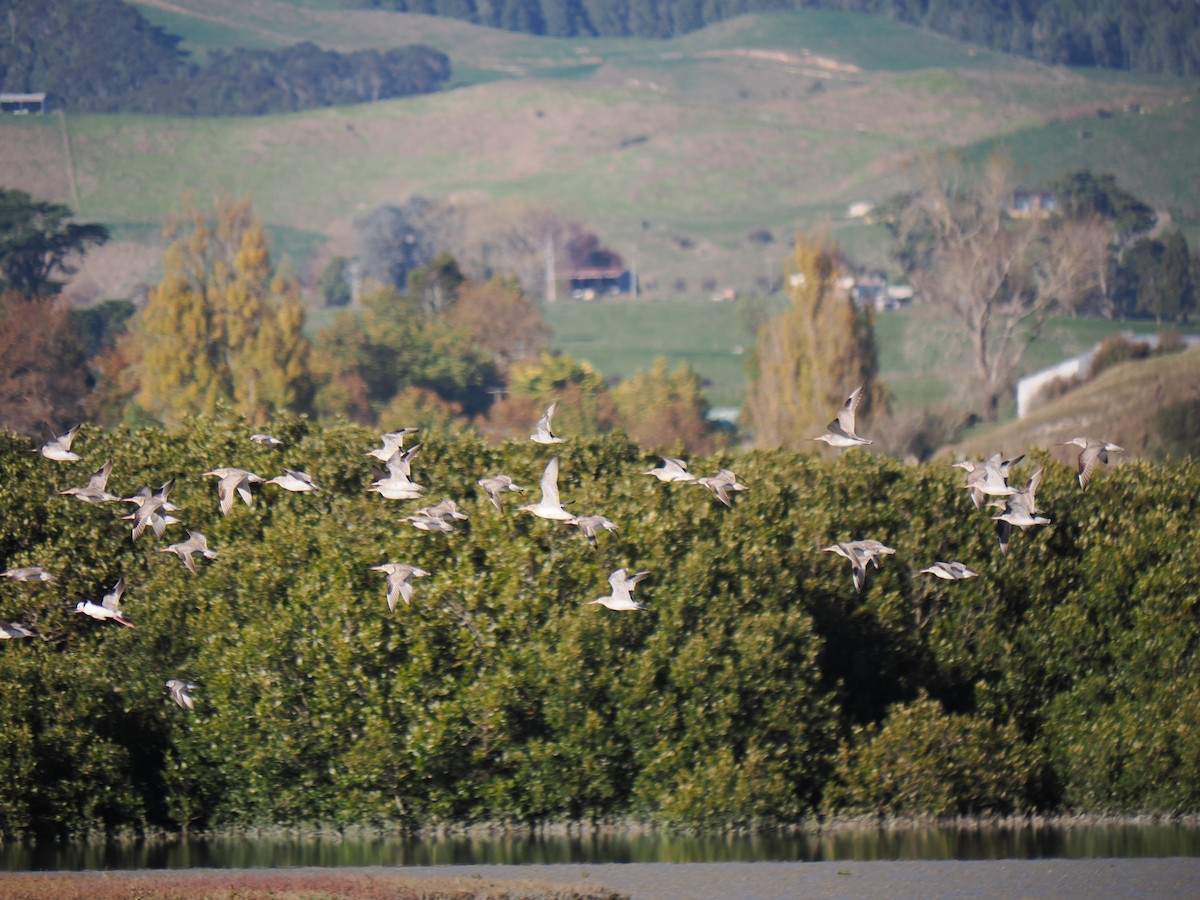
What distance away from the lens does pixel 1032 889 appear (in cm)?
1513

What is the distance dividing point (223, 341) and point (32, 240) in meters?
39.3

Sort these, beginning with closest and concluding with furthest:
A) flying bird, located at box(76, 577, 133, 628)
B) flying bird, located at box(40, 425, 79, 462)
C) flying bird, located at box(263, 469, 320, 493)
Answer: flying bird, located at box(76, 577, 133, 628) → flying bird, located at box(263, 469, 320, 493) → flying bird, located at box(40, 425, 79, 462)

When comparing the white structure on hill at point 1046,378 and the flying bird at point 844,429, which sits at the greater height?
the white structure on hill at point 1046,378

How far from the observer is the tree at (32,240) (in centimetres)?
13138

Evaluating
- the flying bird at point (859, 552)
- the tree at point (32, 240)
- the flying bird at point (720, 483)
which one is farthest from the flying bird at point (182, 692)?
the tree at point (32, 240)

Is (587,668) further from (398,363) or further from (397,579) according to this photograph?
(398,363)

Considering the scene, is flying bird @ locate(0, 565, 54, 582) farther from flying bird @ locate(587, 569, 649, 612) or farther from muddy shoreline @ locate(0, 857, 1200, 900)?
flying bird @ locate(587, 569, 649, 612)

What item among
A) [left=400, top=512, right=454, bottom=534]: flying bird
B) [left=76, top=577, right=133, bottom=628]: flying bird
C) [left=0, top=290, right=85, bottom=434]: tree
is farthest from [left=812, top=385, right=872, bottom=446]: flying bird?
[left=0, top=290, right=85, bottom=434]: tree

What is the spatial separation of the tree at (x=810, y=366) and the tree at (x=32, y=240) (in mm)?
61661

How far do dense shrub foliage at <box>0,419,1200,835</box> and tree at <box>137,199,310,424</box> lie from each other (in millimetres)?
74086

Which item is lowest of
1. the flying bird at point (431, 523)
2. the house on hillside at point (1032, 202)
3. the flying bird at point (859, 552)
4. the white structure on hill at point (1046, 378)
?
the flying bird at point (859, 552)

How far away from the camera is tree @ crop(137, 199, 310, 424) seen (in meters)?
97.6

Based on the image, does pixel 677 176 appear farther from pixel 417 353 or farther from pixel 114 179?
pixel 417 353

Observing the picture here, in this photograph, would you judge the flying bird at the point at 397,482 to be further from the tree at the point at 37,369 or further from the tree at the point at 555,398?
the tree at the point at 555,398
